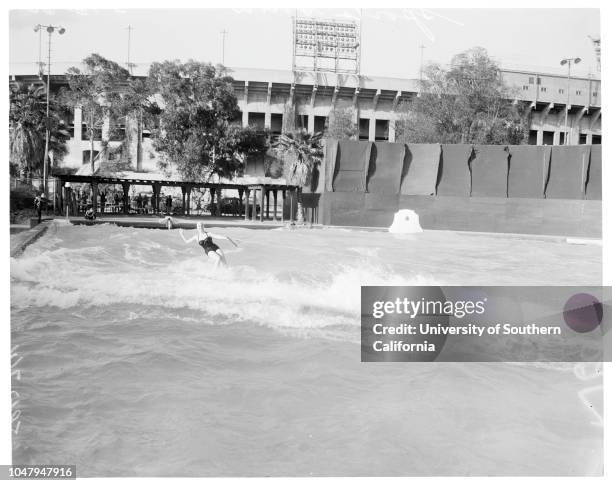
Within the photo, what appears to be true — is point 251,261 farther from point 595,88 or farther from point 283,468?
point 595,88

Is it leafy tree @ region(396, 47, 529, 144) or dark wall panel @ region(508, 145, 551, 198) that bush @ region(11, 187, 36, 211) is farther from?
leafy tree @ region(396, 47, 529, 144)

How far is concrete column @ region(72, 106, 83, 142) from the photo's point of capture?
606 inches

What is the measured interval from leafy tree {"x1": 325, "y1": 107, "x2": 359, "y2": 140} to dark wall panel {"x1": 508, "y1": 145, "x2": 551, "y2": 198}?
1385cm

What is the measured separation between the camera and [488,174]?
14.7 meters

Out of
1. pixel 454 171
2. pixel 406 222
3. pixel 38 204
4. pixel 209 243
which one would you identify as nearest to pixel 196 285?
pixel 209 243

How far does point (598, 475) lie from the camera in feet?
13.7

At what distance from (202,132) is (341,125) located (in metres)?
6.55

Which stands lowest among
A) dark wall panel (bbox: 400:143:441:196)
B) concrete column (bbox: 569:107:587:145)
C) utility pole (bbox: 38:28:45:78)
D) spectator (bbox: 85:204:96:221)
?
spectator (bbox: 85:204:96:221)

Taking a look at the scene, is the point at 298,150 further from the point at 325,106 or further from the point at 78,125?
the point at 78,125

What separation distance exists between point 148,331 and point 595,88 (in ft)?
16.3

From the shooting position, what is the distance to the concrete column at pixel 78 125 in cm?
1540

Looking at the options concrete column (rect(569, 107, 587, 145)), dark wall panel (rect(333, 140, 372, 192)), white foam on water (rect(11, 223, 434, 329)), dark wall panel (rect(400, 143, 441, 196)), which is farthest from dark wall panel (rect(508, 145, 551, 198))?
white foam on water (rect(11, 223, 434, 329))

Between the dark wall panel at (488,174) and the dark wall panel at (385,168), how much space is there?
74.8 inches

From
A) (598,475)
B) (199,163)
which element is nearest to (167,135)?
Answer: (199,163)
